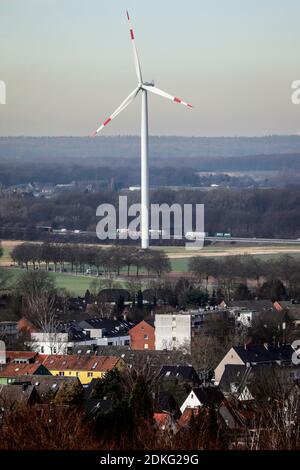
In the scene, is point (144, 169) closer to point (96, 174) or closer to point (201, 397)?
point (201, 397)

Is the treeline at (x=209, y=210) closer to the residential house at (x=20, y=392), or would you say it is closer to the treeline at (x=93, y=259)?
the treeline at (x=93, y=259)

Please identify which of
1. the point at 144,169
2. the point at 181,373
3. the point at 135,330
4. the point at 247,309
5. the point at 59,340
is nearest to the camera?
the point at 181,373

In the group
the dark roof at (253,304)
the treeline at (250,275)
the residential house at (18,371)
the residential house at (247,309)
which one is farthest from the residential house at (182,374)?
the treeline at (250,275)

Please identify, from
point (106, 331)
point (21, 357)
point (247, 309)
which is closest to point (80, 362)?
point (21, 357)

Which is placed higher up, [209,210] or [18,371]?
[209,210]

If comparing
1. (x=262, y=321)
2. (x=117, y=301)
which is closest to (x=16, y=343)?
(x=262, y=321)

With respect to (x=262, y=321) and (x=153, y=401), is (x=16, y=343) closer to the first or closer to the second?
(x=262, y=321)

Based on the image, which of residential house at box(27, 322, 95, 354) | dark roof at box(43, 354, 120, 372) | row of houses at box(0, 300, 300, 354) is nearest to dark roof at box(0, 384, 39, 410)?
dark roof at box(43, 354, 120, 372)
